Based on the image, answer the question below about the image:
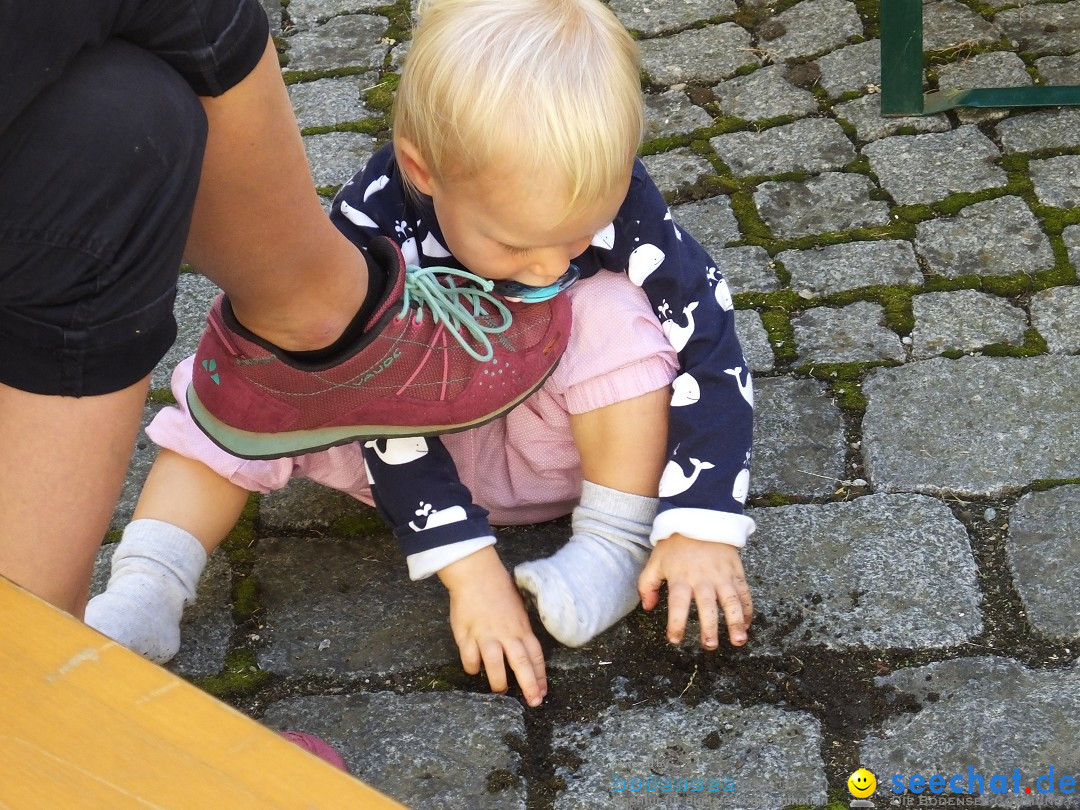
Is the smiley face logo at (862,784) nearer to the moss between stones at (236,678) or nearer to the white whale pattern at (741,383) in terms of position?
the white whale pattern at (741,383)

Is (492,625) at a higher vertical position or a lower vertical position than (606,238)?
lower

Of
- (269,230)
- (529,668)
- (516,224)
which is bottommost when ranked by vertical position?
(529,668)

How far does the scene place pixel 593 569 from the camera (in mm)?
1768

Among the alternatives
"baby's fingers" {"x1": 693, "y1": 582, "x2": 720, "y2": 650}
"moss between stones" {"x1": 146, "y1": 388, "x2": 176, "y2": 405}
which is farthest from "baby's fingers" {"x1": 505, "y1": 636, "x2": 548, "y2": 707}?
"moss between stones" {"x1": 146, "y1": 388, "x2": 176, "y2": 405}

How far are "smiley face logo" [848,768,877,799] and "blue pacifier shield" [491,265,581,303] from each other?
804 millimetres

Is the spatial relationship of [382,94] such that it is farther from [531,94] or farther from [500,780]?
[500,780]

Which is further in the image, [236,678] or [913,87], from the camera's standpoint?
[913,87]

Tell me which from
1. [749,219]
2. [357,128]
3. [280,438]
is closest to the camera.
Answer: [280,438]

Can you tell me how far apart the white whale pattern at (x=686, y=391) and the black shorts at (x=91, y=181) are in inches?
32.2

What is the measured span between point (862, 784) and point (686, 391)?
0.62 metres

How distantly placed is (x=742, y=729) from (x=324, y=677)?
620mm

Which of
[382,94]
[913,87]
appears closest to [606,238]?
[913,87]

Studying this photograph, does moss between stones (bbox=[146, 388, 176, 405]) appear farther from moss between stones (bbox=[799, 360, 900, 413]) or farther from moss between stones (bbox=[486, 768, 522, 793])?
moss between stones (bbox=[799, 360, 900, 413])

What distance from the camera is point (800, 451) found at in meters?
2.10
